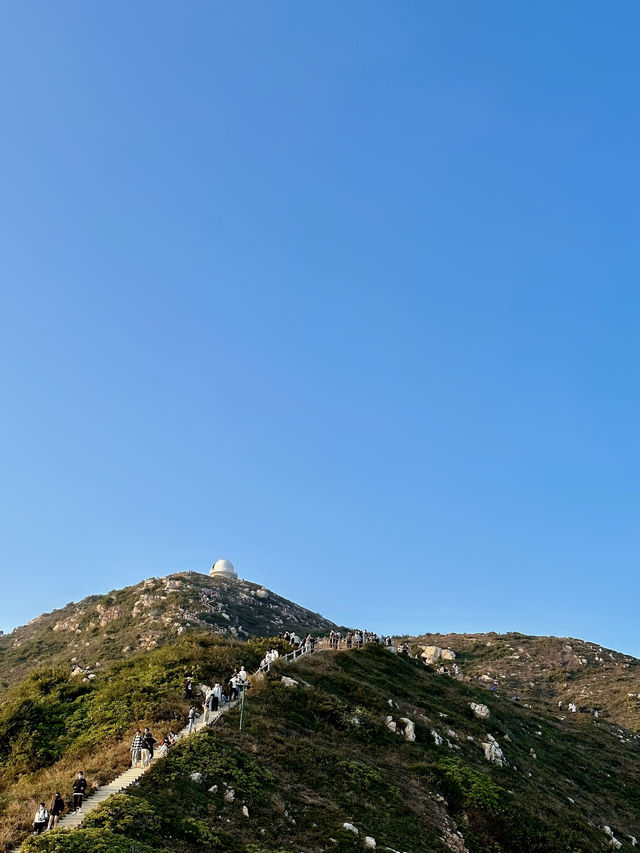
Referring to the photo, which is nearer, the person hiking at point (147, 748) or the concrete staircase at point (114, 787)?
the concrete staircase at point (114, 787)

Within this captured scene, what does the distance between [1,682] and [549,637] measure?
8573 cm

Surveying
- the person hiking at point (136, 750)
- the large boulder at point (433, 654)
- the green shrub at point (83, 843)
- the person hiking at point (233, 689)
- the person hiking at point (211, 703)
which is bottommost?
the green shrub at point (83, 843)

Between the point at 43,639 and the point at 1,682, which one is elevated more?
the point at 43,639

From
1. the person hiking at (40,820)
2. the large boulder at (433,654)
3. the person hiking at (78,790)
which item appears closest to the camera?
the person hiking at (40,820)

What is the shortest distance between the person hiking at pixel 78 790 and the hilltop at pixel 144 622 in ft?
160

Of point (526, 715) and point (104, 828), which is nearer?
point (104, 828)

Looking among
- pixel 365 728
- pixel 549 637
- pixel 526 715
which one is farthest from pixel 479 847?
pixel 549 637

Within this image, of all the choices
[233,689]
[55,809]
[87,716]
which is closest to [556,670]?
[233,689]

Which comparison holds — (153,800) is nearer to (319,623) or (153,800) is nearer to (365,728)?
(365,728)

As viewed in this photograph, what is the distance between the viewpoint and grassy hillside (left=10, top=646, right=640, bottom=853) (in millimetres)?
18266

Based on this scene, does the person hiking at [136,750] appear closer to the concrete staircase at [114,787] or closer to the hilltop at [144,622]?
the concrete staircase at [114,787]

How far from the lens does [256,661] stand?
1495 inches

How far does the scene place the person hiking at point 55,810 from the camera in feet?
59.5

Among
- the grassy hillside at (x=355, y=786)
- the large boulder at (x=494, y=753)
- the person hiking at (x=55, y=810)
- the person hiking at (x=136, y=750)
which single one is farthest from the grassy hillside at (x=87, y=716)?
the large boulder at (x=494, y=753)
